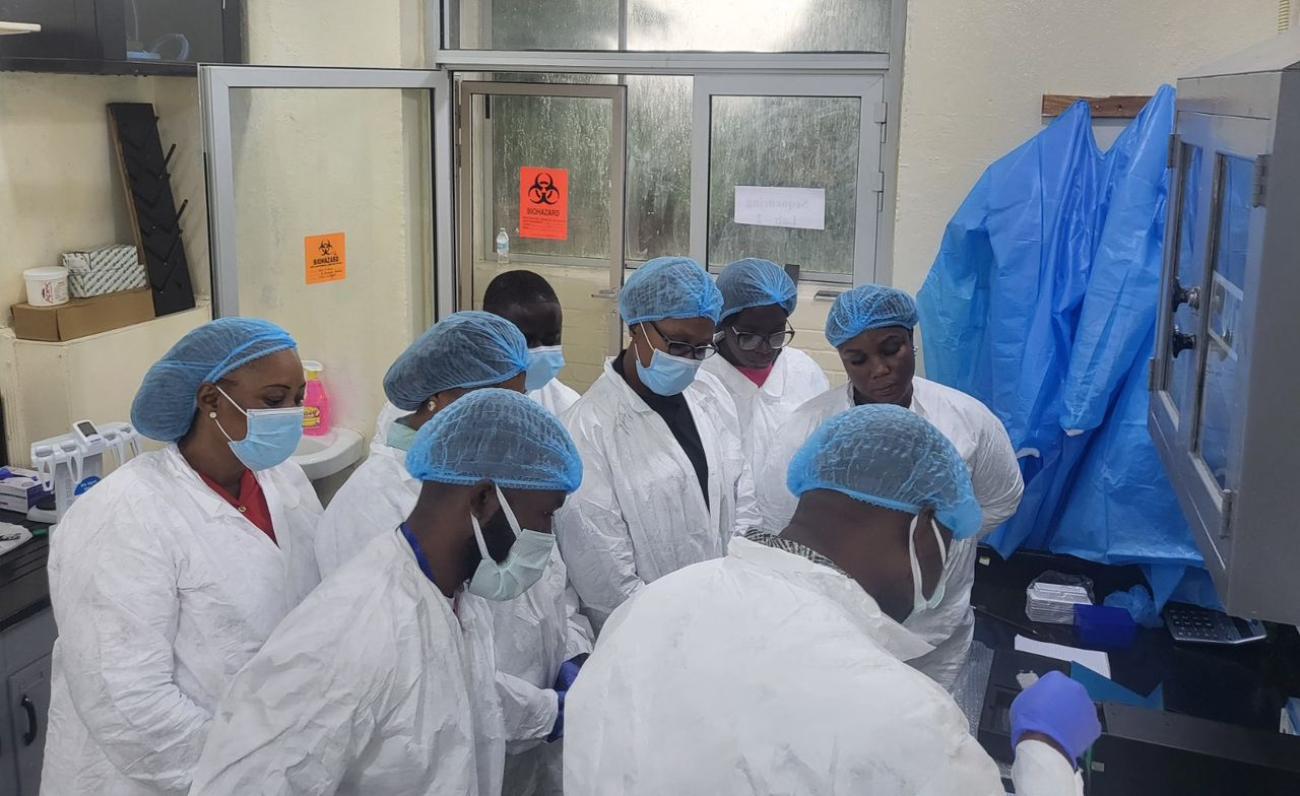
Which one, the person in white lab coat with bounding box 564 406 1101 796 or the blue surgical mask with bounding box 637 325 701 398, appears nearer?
A: the person in white lab coat with bounding box 564 406 1101 796

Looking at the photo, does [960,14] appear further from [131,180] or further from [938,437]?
[131,180]

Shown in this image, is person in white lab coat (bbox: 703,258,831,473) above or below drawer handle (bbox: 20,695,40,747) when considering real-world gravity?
above

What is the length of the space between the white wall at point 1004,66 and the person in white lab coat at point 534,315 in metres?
1.07

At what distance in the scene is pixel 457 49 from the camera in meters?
3.49

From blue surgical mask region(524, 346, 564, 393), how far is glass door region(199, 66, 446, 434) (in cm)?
95

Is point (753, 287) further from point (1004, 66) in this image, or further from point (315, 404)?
point (315, 404)

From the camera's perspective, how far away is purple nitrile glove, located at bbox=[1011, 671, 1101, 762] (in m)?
1.16

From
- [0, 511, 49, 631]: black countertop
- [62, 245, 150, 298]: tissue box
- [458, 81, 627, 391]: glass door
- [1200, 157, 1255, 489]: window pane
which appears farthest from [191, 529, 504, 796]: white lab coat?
[458, 81, 627, 391]: glass door

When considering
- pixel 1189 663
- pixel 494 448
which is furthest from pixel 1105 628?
pixel 494 448

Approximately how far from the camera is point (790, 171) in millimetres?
3289

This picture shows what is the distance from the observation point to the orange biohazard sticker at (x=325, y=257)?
3.26m

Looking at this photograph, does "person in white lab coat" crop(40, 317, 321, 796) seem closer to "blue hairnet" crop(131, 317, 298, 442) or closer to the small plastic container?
"blue hairnet" crop(131, 317, 298, 442)

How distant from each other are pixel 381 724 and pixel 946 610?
106 cm

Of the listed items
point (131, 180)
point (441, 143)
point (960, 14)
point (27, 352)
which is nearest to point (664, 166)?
point (441, 143)
